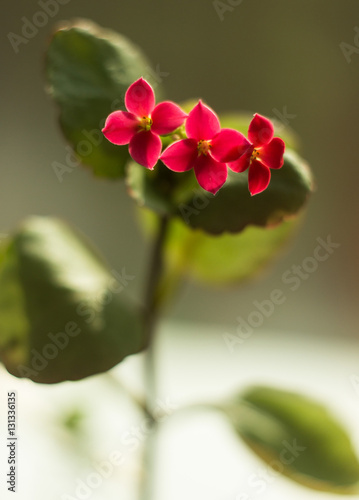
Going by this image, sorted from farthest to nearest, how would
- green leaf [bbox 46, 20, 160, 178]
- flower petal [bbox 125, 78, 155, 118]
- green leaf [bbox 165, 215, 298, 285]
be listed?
green leaf [bbox 165, 215, 298, 285]
green leaf [bbox 46, 20, 160, 178]
flower petal [bbox 125, 78, 155, 118]

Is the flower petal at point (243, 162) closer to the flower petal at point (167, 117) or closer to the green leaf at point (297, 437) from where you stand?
the flower petal at point (167, 117)

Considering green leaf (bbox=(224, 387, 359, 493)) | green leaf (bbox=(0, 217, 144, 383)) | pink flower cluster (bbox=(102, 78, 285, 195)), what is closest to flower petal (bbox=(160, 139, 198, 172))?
pink flower cluster (bbox=(102, 78, 285, 195))

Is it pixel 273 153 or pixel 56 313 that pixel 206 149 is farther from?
pixel 56 313

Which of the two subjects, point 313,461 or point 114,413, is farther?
point 114,413

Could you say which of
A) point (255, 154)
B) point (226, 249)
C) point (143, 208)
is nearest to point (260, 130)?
point (255, 154)

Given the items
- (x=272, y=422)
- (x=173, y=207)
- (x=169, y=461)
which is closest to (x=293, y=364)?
(x=169, y=461)

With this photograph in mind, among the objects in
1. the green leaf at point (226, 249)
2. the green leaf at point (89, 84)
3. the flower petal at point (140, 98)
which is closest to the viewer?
the flower petal at point (140, 98)

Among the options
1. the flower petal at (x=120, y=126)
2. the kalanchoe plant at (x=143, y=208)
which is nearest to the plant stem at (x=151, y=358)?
the kalanchoe plant at (x=143, y=208)

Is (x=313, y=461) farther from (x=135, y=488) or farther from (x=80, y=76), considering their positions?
(x=80, y=76)

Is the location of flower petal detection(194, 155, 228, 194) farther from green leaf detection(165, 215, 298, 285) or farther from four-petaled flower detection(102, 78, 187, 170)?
green leaf detection(165, 215, 298, 285)
